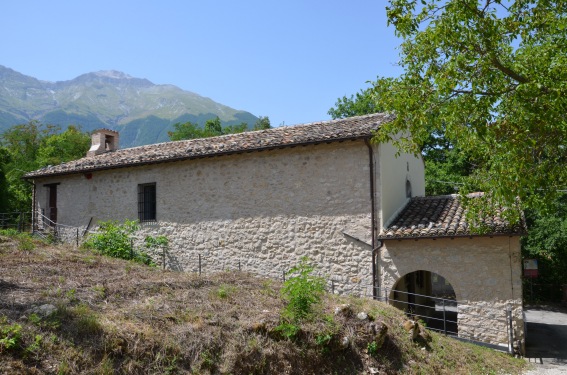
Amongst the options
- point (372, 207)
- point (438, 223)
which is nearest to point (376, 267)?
point (372, 207)

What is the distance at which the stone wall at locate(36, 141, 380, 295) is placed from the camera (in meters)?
13.0

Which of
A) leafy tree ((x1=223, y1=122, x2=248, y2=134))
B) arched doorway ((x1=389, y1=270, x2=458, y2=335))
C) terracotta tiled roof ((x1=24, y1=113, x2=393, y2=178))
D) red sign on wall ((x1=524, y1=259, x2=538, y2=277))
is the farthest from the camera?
leafy tree ((x1=223, y1=122, x2=248, y2=134))

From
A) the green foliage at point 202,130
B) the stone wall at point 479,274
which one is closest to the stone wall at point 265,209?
the stone wall at point 479,274

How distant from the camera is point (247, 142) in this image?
587 inches

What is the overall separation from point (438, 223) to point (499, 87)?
420 cm

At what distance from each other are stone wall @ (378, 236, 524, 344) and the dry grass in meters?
1.02

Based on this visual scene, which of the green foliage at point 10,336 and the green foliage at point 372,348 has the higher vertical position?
the green foliage at point 10,336

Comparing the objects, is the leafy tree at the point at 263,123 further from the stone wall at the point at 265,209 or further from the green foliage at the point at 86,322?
the green foliage at the point at 86,322

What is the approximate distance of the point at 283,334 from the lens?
24.1ft

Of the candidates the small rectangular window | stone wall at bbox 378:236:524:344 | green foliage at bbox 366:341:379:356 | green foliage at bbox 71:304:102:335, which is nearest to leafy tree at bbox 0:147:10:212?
the small rectangular window

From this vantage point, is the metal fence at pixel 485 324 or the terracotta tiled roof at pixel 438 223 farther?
the terracotta tiled roof at pixel 438 223

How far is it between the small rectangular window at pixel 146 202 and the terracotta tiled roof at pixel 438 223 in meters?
8.37

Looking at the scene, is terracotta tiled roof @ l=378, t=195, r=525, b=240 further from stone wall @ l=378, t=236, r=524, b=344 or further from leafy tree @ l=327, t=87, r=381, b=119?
leafy tree @ l=327, t=87, r=381, b=119

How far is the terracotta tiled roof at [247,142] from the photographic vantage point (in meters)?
13.2
